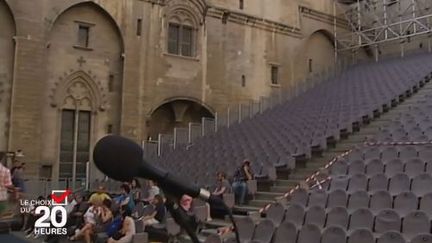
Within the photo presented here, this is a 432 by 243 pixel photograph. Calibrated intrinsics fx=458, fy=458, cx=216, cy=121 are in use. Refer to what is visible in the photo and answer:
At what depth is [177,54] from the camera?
19.6 meters

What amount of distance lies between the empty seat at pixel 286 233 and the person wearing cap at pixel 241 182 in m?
3.16

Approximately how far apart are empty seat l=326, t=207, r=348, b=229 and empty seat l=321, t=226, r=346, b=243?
0.38 m

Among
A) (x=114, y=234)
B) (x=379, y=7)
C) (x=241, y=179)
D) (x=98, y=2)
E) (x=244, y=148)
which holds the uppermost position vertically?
(x=379, y=7)

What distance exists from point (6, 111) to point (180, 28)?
7943mm

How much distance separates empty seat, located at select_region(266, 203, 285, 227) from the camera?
22.8 feet

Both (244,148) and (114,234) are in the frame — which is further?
(244,148)

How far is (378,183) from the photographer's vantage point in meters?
7.33

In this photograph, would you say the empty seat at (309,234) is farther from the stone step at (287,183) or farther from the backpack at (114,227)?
the stone step at (287,183)

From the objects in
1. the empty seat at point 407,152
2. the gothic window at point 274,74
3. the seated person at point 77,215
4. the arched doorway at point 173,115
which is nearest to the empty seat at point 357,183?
the empty seat at point 407,152

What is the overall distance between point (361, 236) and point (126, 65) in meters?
14.1

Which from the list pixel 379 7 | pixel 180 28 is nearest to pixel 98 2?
pixel 180 28

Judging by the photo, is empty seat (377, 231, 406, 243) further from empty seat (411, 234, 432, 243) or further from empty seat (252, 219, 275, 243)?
empty seat (252, 219, 275, 243)

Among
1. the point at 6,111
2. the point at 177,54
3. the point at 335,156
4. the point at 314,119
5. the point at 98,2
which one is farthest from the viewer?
the point at 177,54

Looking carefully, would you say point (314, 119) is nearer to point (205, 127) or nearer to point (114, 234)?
point (205, 127)
